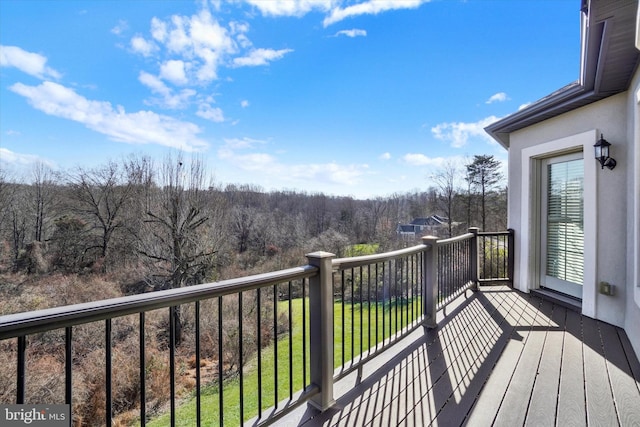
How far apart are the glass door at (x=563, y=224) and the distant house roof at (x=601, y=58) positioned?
0.85 m

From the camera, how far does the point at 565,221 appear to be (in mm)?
4430

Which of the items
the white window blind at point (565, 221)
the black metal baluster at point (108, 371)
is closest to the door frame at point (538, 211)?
the white window blind at point (565, 221)

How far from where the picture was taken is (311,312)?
1.98m

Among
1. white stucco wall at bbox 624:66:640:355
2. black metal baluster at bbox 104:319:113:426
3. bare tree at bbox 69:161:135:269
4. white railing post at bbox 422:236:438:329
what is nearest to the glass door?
white stucco wall at bbox 624:66:640:355

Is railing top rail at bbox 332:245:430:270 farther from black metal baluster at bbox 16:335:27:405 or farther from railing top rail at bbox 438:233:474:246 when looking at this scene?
black metal baluster at bbox 16:335:27:405

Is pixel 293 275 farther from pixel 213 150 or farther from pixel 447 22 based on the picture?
pixel 213 150

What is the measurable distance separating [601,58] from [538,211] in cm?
255

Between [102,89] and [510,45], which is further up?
[102,89]

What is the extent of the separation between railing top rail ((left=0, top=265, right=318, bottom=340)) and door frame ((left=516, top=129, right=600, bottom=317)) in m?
4.26

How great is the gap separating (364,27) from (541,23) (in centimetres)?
388

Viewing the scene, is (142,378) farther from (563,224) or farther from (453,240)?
(563,224)

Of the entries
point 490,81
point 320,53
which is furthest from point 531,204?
point 320,53

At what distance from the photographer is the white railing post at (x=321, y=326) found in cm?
195

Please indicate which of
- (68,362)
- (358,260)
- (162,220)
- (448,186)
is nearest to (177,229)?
(162,220)
